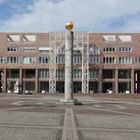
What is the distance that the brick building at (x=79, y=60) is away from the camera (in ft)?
316

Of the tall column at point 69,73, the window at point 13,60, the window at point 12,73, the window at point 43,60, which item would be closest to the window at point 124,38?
the window at point 43,60

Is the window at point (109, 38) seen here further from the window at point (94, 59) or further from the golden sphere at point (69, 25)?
the golden sphere at point (69, 25)

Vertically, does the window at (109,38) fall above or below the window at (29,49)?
above

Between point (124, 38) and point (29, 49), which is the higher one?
point (124, 38)

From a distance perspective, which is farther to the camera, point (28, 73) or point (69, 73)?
point (28, 73)

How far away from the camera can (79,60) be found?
9788 cm

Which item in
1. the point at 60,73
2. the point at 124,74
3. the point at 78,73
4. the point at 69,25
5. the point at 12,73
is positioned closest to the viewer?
the point at 69,25

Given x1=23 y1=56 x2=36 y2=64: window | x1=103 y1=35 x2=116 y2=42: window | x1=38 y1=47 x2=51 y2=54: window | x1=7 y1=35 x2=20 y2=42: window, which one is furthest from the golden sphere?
x1=7 y1=35 x2=20 y2=42: window

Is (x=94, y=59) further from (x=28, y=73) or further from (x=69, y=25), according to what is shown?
(x=69, y=25)

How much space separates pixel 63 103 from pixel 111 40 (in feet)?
203

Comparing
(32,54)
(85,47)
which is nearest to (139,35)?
(85,47)

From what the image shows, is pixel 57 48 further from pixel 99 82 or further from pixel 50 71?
pixel 99 82

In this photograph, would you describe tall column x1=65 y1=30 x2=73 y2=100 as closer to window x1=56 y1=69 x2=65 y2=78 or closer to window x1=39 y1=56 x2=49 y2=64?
window x1=39 y1=56 x2=49 y2=64

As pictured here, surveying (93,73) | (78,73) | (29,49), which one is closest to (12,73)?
(29,49)
